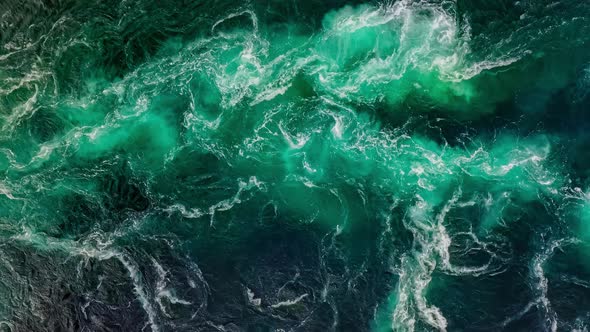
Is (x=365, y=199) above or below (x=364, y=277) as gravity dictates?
above

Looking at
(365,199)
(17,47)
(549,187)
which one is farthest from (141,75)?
(549,187)

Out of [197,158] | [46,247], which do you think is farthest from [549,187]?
[46,247]

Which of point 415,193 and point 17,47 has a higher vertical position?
point 17,47

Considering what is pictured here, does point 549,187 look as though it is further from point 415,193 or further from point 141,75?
point 141,75

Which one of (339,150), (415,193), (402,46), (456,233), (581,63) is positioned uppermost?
(402,46)

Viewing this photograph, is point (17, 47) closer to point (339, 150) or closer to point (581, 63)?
point (339, 150)

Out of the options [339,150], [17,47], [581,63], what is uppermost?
[17,47]
